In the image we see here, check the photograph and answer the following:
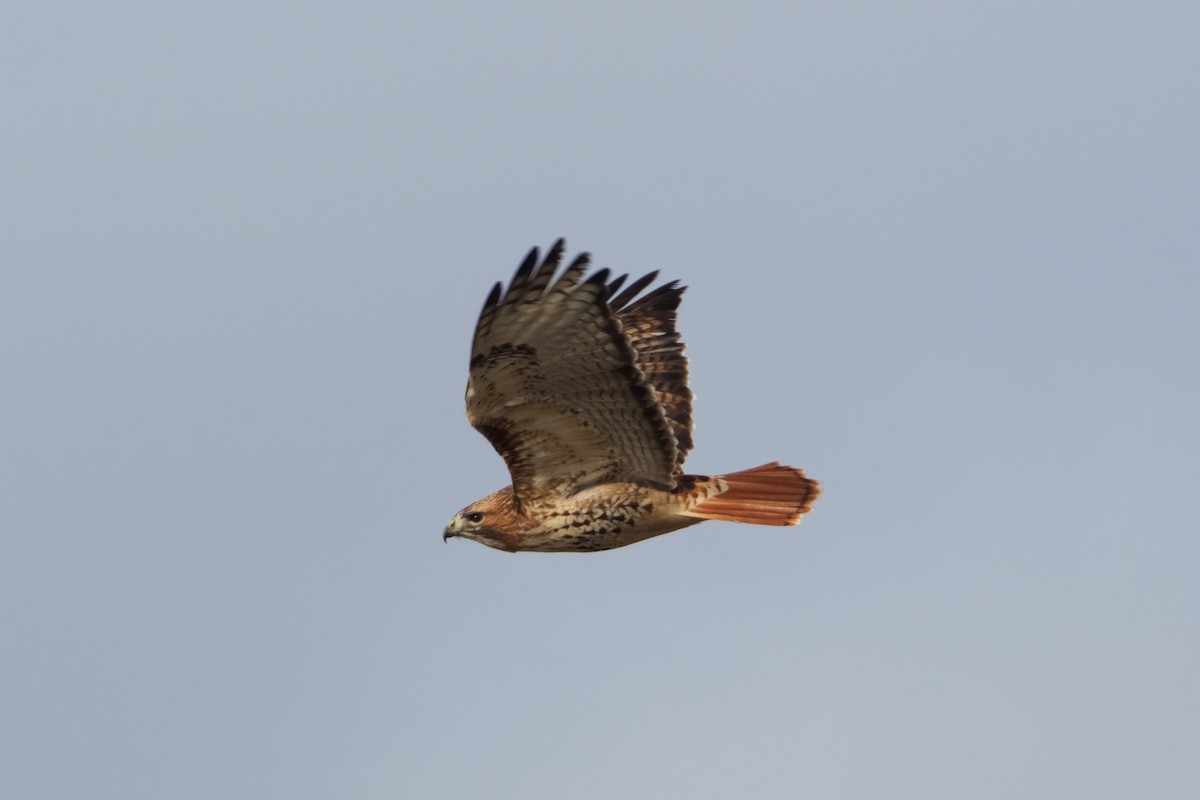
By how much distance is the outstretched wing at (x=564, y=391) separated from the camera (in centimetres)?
932

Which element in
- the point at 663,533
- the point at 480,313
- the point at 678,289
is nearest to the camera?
the point at 480,313

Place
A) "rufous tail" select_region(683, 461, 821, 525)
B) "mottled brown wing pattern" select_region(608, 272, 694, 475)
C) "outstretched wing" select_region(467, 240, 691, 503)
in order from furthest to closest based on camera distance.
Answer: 1. "mottled brown wing pattern" select_region(608, 272, 694, 475)
2. "rufous tail" select_region(683, 461, 821, 525)
3. "outstretched wing" select_region(467, 240, 691, 503)

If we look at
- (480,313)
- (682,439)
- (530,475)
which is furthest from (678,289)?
(480,313)

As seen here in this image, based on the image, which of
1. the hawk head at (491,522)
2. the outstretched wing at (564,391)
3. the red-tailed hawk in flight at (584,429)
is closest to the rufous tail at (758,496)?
the red-tailed hawk in flight at (584,429)

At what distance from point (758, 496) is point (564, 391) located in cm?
165

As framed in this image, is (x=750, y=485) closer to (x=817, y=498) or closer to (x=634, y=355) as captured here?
(x=817, y=498)

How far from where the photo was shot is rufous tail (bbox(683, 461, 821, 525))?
10.8 meters

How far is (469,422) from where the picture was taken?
10156 mm

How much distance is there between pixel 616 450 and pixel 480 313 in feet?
5.14

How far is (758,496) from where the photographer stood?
10945 millimetres

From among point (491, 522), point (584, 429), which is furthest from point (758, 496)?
point (491, 522)

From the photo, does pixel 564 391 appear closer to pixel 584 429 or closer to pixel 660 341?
pixel 584 429

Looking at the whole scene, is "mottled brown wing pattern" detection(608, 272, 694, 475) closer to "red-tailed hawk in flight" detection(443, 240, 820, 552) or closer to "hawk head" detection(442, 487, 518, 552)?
"red-tailed hawk in flight" detection(443, 240, 820, 552)

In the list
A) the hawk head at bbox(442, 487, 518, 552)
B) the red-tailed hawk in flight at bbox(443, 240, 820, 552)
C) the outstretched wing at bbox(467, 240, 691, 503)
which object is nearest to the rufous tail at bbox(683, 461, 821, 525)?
the red-tailed hawk in flight at bbox(443, 240, 820, 552)
